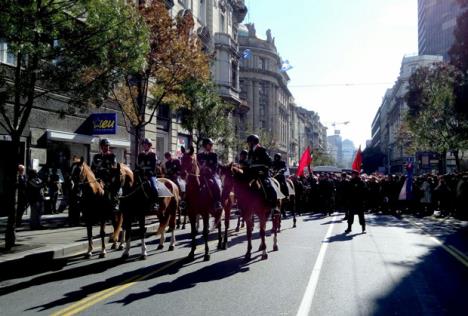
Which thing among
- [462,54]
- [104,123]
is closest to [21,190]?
[104,123]

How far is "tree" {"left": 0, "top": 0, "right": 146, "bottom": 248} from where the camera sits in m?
10.1

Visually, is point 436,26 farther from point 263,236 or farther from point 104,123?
point 263,236

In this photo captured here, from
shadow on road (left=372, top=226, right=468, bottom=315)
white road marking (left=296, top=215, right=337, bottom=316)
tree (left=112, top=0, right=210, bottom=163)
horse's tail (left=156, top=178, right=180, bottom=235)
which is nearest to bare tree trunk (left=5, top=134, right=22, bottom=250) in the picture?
horse's tail (left=156, top=178, right=180, bottom=235)

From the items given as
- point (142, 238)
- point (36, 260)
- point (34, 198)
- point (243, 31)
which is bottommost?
point (36, 260)

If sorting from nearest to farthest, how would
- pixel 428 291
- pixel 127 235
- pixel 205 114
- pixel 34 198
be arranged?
pixel 428 291 → pixel 127 235 → pixel 34 198 → pixel 205 114

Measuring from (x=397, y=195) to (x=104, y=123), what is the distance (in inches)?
638

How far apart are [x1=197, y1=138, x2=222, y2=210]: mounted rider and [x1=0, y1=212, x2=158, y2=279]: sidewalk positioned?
3.62 m

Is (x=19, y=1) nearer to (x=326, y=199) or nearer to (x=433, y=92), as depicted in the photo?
(x=326, y=199)

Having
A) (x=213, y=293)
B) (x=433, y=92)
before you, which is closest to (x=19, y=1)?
(x=213, y=293)

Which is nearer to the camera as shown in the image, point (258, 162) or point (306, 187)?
point (258, 162)

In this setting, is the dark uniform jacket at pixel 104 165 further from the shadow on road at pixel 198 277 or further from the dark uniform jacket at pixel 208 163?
the shadow on road at pixel 198 277

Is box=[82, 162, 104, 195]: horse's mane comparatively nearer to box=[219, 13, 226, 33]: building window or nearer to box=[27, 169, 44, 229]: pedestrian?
box=[27, 169, 44, 229]: pedestrian

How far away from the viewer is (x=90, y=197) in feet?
→ 35.7

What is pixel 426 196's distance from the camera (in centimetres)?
2447
